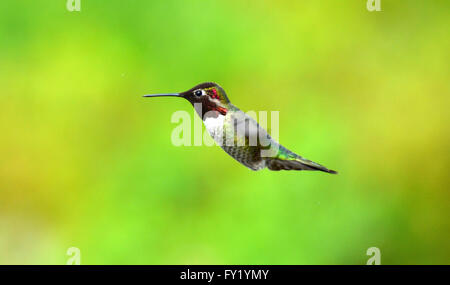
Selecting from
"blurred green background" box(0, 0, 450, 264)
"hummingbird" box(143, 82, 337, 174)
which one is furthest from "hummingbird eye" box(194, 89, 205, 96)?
"blurred green background" box(0, 0, 450, 264)

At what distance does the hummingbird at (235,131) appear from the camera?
0.47 meters

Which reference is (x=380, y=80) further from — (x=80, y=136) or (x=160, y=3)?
(x=80, y=136)

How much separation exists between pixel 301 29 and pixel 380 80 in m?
0.21

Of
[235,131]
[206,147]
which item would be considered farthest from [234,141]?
[206,147]

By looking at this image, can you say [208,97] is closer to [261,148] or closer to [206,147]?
[261,148]

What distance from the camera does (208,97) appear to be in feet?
1.56

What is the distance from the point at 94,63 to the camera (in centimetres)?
109

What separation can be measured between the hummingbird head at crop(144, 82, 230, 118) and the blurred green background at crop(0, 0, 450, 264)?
0.54 m

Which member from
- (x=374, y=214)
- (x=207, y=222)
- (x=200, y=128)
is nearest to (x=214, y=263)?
(x=207, y=222)

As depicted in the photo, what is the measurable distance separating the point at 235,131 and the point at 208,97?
0.15 feet

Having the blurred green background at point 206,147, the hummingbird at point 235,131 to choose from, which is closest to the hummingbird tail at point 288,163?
the hummingbird at point 235,131

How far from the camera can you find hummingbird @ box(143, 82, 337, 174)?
468 millimetres
